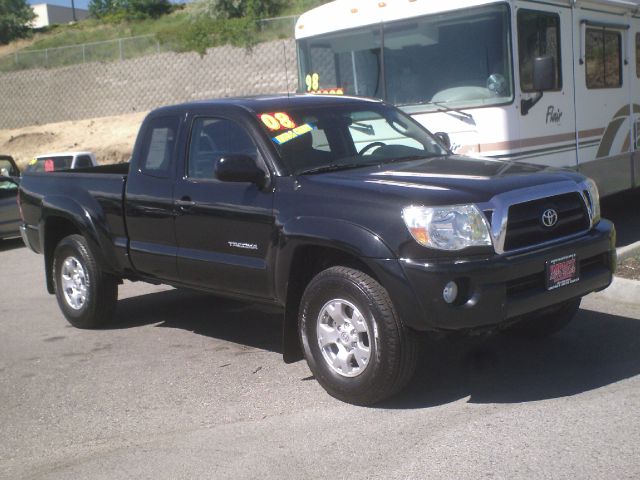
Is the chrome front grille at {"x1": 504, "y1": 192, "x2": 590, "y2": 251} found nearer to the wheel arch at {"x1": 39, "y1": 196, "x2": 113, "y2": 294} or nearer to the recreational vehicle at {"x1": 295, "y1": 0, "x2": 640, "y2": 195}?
the recreational vehicle at {"x1": 295, "y1": 0, "x2": 640, "y2": 195}

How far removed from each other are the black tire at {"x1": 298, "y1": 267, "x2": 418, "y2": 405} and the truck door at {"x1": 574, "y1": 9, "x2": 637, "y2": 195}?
5465 millimetres

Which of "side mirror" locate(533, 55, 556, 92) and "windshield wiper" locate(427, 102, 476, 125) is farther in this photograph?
"windshield wiper" locate(427, 102, 476, 125)

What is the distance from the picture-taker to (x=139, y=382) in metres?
6.30

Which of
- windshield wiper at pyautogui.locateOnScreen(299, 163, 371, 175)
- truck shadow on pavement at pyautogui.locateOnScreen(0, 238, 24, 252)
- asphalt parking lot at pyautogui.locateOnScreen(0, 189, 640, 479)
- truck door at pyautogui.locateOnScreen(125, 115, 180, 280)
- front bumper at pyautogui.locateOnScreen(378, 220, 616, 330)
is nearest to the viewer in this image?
asphalt parking lot at pyautogui.locateOnScreen(0, 189, 640, 479)

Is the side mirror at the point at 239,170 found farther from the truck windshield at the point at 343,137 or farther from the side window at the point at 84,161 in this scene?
the side window at the point at 84,161

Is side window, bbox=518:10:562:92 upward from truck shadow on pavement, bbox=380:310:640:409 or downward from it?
upward

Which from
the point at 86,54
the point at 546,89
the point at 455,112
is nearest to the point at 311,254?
the point at 455,112

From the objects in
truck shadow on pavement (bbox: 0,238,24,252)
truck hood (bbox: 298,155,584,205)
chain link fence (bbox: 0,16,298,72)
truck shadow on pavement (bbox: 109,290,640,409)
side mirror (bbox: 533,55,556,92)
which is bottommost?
truck shadow on pavement (bbox: 0,238,24,252)

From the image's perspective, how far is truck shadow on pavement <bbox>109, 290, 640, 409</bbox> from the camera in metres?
5.48

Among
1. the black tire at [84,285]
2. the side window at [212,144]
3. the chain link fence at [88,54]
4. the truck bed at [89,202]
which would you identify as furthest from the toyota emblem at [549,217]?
the chain link fence at [88,54]

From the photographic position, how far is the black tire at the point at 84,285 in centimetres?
774

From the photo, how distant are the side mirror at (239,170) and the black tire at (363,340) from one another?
0.85m

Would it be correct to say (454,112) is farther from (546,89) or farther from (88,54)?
(88,54)

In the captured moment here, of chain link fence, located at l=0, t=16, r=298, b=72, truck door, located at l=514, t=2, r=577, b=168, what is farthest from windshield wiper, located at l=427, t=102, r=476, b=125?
chain link fence, located at l=0, t=16, r=298, b=72
